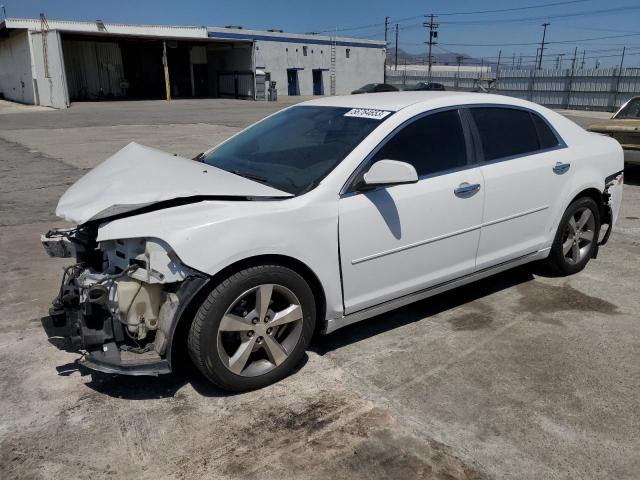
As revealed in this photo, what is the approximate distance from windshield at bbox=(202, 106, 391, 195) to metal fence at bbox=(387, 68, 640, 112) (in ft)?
82.4

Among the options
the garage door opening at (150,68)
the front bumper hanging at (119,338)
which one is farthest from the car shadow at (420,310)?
the garage door opening at (150,68)

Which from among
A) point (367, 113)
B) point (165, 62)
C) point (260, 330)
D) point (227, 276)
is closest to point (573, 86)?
point (165, 62)

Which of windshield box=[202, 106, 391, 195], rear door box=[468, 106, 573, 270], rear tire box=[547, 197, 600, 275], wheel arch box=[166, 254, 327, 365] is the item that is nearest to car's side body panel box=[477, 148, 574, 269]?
rear door box=[468, 106, 573, 270]

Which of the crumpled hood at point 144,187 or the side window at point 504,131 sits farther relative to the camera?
the side window at point 504,131

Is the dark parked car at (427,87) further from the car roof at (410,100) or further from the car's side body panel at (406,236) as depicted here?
the car's side body panel at (406,236)

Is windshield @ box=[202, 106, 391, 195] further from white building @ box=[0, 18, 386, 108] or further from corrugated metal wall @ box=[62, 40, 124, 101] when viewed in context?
corrugated metal wall @ box=[62, 40, 124, 101]

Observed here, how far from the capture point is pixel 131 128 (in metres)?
18.9

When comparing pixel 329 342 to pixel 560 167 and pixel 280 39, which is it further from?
pixel 280 39

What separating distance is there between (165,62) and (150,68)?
8307 mm

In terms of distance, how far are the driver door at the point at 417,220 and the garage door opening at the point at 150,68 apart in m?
36.5

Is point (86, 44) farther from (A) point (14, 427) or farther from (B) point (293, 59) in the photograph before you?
(A) point (14, 427)

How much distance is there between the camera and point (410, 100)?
384 cm

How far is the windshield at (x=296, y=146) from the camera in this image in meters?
3.39

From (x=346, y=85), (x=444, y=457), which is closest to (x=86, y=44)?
(x=346, y=85)
